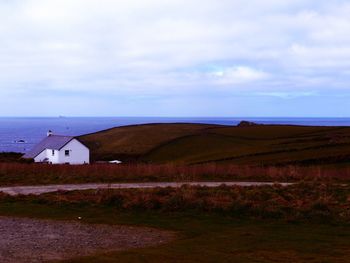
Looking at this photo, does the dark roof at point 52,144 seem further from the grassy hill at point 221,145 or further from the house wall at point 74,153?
the grassy hill at point 221,145

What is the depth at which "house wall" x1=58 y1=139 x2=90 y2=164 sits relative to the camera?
2906 inches

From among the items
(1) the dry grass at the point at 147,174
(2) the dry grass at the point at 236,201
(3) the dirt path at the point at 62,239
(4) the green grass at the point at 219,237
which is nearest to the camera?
(4) the green grass at the point at 219,237

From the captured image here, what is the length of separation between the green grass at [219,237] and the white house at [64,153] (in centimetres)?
5211

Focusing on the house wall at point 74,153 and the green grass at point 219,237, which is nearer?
the green grass at point 219,237

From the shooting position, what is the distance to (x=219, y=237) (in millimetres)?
15180

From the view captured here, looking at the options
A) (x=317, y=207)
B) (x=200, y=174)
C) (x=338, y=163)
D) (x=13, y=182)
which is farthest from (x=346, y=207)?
(x=338, y=163)

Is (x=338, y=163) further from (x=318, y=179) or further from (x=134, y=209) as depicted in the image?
(x=134, y=209)

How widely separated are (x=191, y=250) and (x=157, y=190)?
11855 mm

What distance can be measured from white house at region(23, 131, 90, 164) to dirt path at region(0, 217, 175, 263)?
5559 cm

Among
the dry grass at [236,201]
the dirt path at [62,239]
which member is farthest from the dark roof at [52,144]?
the dirt path at [62,239]

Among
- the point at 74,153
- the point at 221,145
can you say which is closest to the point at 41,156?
the point at 74,153

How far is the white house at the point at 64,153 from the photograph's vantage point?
73.8m

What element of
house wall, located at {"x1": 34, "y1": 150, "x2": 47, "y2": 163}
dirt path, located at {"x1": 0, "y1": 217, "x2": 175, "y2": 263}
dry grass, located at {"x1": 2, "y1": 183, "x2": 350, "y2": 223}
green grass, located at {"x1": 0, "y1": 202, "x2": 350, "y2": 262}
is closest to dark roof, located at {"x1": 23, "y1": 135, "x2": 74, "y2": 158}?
house wall, located at {"x1": 34, "y1": 150, "x2": 47, "y2": 163}

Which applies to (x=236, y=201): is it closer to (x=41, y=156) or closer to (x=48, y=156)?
(x=48, y=156)
